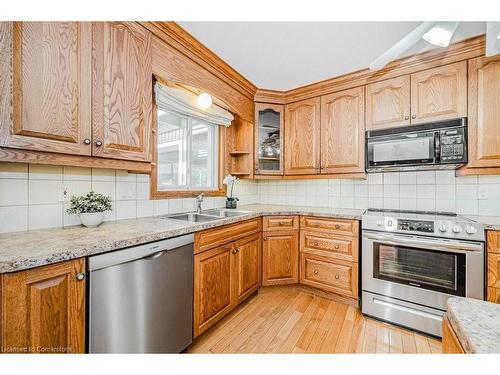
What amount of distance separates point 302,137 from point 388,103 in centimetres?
91

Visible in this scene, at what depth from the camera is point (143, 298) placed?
3.86ft

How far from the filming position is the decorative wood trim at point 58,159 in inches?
37.5

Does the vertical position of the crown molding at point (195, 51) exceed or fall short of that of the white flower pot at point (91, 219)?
it exceeds it

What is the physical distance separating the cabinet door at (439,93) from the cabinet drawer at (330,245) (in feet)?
4.19

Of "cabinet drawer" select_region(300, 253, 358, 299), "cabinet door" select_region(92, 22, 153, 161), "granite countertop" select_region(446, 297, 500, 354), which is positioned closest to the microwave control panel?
"cabinet drawer" select_region(300, 253, 358, 299)

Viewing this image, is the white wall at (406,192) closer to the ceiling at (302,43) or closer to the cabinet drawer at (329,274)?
the cabinet drawer at (329,274)

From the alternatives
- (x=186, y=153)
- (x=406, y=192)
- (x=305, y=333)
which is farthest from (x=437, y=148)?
(x=186, y=153)

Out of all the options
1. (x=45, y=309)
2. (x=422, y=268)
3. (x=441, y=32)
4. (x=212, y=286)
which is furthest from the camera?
(x=422, y=268)

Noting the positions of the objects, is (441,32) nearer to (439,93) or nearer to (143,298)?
(439,93)

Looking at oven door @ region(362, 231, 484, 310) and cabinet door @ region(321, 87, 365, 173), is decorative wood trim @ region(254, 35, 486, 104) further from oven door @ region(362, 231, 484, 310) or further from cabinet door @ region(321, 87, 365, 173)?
oven door @ region(362, 231, 484, 310)

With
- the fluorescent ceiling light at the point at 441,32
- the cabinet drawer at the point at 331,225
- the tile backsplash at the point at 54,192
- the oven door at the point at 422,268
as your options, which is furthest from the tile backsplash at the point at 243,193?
the fluorescent ceiling light at the point at 441,32

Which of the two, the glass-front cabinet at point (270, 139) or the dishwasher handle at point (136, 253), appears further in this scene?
the glass-front cabinet at point (270, 139)
